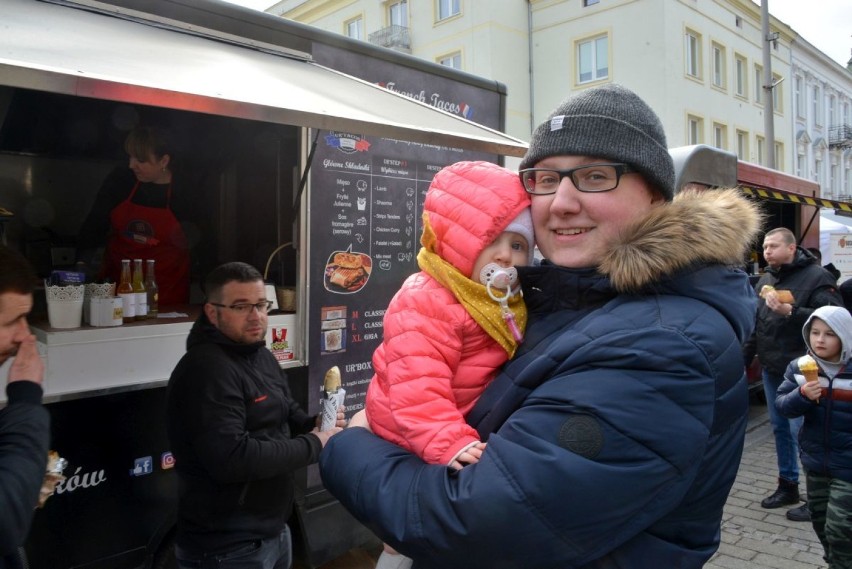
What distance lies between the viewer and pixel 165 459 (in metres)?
3.33

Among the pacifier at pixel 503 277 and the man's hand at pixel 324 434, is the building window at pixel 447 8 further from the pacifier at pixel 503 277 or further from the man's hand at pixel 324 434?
the pacifier at pixel 503 277

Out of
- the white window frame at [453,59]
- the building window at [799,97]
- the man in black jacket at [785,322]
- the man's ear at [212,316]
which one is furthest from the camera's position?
the building window at [799,97]

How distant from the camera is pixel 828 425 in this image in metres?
3.72

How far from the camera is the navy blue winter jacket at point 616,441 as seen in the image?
3.49ft

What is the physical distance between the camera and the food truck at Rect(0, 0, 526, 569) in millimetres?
2373

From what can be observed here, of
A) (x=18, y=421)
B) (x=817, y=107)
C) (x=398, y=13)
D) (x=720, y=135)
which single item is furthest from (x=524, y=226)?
(x=817, y=107)

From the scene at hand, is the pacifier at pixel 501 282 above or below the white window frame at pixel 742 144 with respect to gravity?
below

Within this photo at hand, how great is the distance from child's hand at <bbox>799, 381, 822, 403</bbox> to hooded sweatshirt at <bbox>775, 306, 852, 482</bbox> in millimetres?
34

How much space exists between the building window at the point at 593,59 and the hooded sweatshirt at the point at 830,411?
809 inches

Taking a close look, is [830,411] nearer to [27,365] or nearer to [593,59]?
[27,365]

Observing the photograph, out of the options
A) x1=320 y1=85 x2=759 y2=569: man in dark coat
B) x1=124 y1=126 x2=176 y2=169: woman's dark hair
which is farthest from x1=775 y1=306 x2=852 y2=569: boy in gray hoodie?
x1=124 y1=126 x2=176 y2=169: woman's dark hair

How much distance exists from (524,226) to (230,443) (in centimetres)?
170

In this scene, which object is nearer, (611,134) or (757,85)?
(611,134)

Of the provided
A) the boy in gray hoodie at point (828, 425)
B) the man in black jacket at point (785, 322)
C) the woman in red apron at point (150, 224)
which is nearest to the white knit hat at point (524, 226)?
the boy in gray hoodie at point (828, 425)
